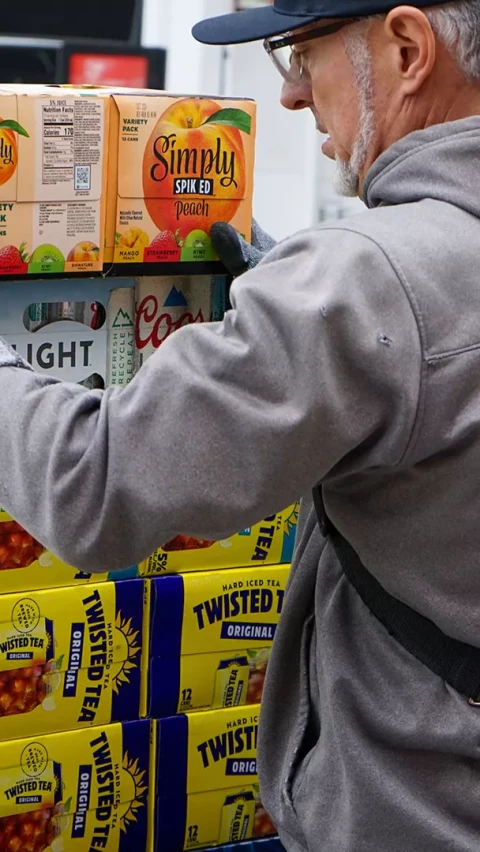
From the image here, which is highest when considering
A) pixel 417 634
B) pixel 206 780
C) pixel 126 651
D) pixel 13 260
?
pixel 13 260

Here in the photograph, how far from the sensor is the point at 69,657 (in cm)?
184

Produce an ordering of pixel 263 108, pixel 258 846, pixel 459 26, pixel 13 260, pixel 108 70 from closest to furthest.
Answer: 1. pixel 459 26
2. pixel 13 260
3. pixel 258 846
4. pixel 108 70
5. pixel 263 108

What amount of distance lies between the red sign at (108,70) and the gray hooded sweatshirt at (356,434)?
167 inches

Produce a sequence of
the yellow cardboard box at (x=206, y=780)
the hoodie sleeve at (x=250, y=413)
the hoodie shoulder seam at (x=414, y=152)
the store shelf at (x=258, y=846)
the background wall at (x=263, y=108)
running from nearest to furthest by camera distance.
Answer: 1. the hoodie sleeve at (x=250, y=413)
2. the hoodie shoulder seam at (x=414, y=152)
3. the yellow cardboard box at (x=206, y=780)
4. the store shelf at (x=258, y=846)
5. the background wall at (x=263, y=108)

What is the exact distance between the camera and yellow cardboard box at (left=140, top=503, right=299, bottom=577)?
1.88 m

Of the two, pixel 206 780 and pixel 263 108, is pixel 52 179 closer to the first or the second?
pixel 206 780

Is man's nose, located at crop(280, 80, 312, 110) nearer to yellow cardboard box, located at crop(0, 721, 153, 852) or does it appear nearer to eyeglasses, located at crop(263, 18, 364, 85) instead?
eyeglasses, located at crop(263, 18, 364, 85)

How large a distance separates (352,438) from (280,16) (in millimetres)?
449

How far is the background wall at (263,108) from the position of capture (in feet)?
20.1

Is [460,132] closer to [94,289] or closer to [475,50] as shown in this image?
[475,50]

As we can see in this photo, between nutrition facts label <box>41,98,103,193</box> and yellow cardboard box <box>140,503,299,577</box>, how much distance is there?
1.95 ft

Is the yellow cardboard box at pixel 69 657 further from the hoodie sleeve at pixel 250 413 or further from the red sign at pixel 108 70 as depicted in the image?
the red sign at pixel 108 70

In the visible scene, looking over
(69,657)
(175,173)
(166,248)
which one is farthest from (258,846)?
(175,173)

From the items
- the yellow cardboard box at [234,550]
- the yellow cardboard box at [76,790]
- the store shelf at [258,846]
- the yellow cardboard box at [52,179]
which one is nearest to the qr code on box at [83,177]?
the yellow cardboard box at [52,179]
